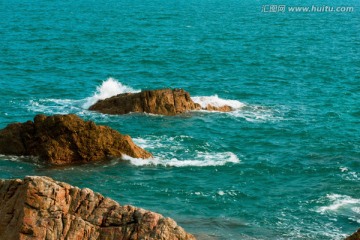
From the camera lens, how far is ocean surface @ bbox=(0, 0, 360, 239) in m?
41.5

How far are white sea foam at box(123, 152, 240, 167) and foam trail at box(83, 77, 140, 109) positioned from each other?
1688cm

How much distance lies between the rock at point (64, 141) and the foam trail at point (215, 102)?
16.8m

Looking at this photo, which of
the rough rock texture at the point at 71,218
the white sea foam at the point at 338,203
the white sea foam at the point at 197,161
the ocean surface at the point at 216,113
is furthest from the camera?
the white sea foam at the point at 197,161

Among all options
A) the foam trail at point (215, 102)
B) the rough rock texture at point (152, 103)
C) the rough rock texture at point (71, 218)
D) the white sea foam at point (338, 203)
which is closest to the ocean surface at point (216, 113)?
the white sea foam at point (338, 203)

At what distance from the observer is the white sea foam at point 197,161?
47375 millimetres

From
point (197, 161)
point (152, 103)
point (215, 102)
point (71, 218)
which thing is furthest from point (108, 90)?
point (71, 218)

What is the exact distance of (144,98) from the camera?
5888 centimetres

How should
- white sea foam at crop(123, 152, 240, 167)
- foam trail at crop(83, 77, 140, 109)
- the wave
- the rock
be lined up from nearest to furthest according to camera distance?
1. the rock
2. white sea foam at crop(123, 152, 240, 167)
3. the wave
4. foam trail at crop(83, 77, 140, 109)

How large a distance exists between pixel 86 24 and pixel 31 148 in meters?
76.6

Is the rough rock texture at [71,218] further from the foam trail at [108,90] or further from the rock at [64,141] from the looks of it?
the foam trail at [108,90]

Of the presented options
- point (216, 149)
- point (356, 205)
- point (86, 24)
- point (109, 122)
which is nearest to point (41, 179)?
point (356, 205)

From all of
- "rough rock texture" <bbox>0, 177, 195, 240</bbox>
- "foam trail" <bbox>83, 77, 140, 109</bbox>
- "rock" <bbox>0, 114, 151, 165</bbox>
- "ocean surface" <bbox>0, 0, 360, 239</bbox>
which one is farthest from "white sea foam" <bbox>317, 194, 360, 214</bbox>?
"foam trail" <bbox>83, 77, 140, 109</bbox>

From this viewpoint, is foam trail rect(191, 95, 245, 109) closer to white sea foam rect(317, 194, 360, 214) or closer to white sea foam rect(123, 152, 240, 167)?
white sea foam rect(123, 152, 240, 167)

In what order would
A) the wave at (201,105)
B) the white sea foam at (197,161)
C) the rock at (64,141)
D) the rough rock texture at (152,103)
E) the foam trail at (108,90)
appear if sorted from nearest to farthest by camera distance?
the rock at (64,141) → the white sea foam at (197,161) → the rough rock texture at (152,103) → the wave at (201,105) → the foam trail at (108,90)
